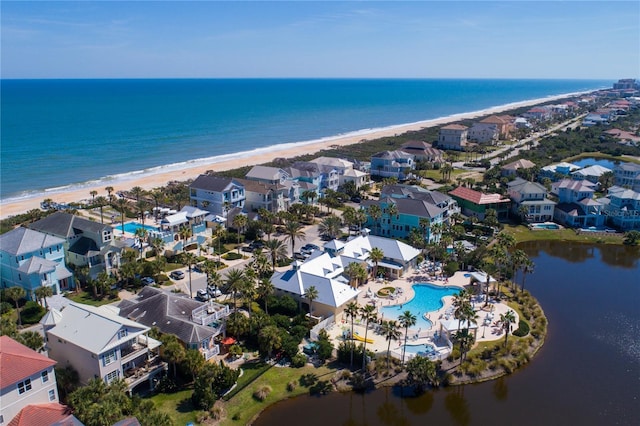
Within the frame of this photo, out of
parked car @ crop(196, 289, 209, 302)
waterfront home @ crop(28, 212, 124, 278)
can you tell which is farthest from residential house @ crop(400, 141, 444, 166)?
waterfront home @ crop(28, 212, 124, 278)

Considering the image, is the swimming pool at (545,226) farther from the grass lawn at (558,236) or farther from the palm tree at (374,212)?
the palm tree at (374,212)

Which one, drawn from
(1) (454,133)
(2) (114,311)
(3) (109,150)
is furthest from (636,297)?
(3) (109,150)

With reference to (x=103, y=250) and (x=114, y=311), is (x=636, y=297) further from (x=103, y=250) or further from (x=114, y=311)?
(x=103, y=250)

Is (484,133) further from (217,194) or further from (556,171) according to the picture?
(217,194)

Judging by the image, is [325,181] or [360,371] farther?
[325,181]

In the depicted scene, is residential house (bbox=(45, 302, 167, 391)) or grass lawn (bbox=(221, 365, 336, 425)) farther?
grass lawn (bbox=(221, 365, 336, 425))

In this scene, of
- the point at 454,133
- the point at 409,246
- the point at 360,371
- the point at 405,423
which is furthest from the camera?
the point at 454,133

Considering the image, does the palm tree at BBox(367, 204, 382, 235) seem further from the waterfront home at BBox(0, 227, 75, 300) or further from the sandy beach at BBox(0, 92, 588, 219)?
the sandy beach at BBox(0, 92, 588, 219)

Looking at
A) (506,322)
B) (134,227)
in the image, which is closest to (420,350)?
(506,322)
